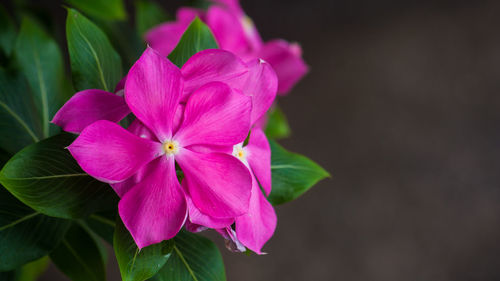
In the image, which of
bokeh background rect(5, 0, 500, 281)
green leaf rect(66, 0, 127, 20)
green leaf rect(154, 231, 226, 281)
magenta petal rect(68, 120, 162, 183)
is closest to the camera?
magenta petal rect(68, 120, 162, 183)

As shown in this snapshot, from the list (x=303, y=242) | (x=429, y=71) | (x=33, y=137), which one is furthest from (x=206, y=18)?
(x=429, y=71)

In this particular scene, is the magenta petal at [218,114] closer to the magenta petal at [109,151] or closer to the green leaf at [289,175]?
the magenta petal at [109,151]

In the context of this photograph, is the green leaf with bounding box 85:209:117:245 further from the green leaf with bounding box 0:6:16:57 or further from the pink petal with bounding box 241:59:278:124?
the green leaf with bounding box 0:6:16:57

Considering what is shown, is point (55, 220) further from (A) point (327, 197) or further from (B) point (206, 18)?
(A) point (327, 197)

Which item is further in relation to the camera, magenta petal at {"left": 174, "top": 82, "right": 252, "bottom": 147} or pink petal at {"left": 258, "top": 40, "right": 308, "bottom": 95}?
pink petal at {"left": 258, "top": 40, "right": 308, "bottom": 95}

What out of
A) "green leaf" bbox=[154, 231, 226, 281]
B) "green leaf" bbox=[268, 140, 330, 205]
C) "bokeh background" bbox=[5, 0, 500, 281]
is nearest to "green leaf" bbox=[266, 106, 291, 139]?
"green leaf" bbox=[268, 140, 330, 205]

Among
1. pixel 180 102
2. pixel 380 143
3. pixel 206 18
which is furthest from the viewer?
pixel 380 143

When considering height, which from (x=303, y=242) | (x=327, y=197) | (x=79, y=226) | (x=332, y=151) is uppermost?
(x=79, y=226)
